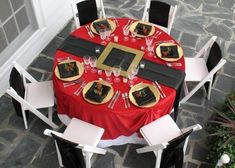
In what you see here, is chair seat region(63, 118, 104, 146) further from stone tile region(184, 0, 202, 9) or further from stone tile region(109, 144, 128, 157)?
stone tile region(184, 0, 202, 9)

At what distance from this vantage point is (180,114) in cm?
509

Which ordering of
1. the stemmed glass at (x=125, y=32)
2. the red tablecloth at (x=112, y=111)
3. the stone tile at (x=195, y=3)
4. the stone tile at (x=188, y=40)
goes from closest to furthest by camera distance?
the red tablecloth at (x=112, y=111)
the stemmed glass at (x=125, y=32)
the stone tile at (x=188, y=40)
the stone tile at (x=195, y=3)

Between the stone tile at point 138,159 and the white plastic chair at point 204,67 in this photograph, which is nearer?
the stone tile at point 138,159

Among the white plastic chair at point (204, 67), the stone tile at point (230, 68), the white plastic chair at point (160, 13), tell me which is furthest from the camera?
the stone tile at point (230, 68)

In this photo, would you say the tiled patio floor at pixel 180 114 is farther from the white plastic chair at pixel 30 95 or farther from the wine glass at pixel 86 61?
the wine glass at pixel 86 61

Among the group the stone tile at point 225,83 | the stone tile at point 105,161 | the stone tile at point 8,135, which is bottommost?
the stone tile at point 105,161

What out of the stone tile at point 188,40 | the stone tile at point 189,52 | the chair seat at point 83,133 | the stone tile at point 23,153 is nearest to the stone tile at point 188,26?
the stone tile at point 188,40

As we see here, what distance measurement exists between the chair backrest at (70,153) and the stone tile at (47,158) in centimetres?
48

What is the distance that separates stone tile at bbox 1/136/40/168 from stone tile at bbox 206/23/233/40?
13.0ft

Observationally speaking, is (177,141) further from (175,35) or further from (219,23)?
(219,23)

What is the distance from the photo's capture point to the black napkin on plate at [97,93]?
13.1ft

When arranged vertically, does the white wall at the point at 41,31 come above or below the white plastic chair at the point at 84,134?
above

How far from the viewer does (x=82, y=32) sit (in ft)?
16.1

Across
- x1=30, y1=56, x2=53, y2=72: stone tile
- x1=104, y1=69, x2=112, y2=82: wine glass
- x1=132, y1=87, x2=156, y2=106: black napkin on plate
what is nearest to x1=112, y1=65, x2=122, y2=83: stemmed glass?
x1=104, y1=69, x2=112, y2=82: wine glass
